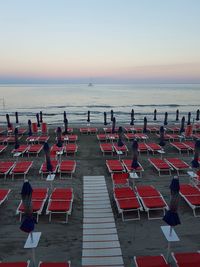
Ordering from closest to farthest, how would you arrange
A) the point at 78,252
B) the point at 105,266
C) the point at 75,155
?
the point at 105,266, the point at 78,252, the point at 75,155

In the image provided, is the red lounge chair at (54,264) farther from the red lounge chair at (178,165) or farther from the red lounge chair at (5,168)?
the red lounge chair at (178,165)

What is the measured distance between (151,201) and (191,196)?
5.45 ft

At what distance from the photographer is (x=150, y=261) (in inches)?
261

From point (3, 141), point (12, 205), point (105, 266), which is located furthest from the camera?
point (3, 141)

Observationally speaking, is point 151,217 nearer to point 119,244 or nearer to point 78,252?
point 119,244

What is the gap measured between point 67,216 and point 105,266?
8.71 feet

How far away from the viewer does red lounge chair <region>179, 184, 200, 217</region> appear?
9.50m

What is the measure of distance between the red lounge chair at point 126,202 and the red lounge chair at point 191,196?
1896mm

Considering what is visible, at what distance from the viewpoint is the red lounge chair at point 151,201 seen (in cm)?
933

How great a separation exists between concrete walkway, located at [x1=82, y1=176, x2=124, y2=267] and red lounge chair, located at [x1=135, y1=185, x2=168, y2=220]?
1.26 m

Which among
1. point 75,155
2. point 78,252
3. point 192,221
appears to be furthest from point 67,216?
point 75,155

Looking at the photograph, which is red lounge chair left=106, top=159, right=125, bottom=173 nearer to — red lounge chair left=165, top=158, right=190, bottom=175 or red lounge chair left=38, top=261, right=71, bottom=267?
red lounge chair left=165, top=158, right=190, bottom=175

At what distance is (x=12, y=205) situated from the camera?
10.2 m

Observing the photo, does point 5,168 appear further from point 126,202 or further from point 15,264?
point 15,264
